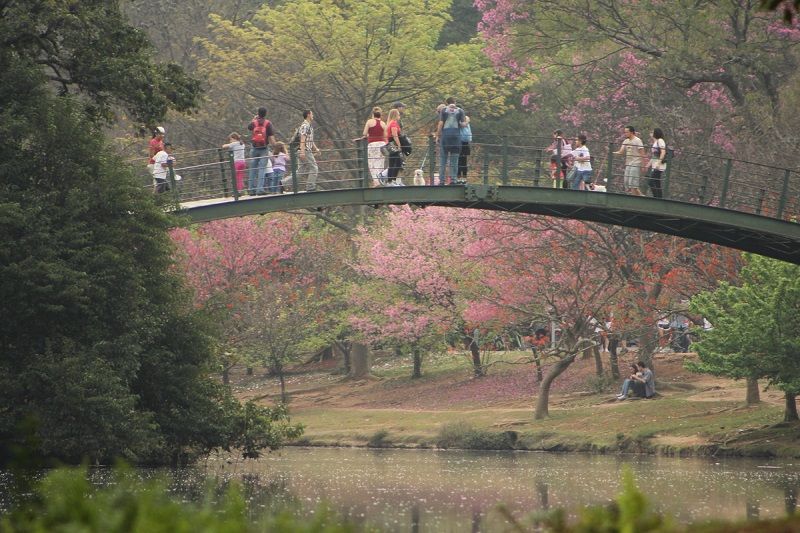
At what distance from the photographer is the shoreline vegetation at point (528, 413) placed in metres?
32.3

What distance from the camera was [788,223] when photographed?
82.8 feet

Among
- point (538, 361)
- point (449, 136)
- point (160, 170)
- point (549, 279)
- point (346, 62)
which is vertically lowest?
point (538, 361)

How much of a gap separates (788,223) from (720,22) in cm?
1019

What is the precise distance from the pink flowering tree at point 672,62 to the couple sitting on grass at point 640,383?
591 centimetres

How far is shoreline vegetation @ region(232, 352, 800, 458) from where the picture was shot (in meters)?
32.3

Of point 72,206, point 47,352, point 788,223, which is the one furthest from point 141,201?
point 788,223

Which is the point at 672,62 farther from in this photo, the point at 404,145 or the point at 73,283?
the point at 73,283

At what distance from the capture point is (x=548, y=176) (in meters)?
28.0

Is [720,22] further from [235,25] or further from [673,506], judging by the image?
[235,25]

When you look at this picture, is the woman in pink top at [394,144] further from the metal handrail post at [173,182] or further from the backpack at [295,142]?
the metal handrail post at [173,182]

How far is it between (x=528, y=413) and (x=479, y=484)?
43.4ft

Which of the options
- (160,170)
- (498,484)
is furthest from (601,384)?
(160,170)

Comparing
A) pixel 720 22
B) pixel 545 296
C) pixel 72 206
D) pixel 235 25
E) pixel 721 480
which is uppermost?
pixel 235 25

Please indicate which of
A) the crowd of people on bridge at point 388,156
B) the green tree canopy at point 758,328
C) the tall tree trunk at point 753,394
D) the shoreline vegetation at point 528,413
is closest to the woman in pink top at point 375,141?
the crowd of people on bridge at point 388,156
